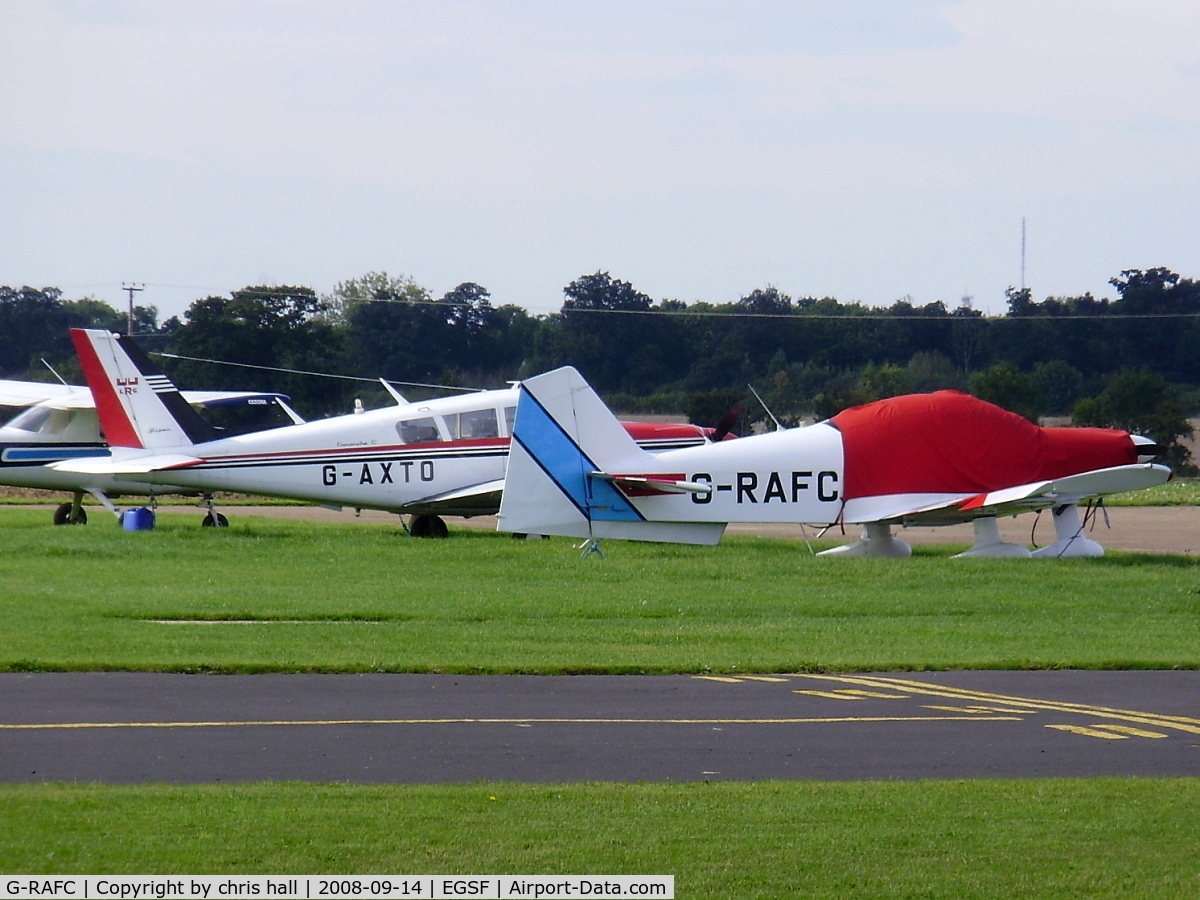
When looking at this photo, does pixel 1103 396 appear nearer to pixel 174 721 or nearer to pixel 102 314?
pixel 174 721

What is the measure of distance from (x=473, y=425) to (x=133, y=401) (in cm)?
542

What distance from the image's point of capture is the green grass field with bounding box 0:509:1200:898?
5.67 metres

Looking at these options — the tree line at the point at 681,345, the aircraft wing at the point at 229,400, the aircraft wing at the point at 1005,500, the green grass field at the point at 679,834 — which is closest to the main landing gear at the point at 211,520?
the aircraft wing at the point at 229,400

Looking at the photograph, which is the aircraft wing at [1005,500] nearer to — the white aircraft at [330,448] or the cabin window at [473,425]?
the white aircraft at [330,448]

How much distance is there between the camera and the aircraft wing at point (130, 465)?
71.6 ft

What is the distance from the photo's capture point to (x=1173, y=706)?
31.6 feet

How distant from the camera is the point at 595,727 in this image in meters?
8.84

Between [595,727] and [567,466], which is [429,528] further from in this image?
[595,727]

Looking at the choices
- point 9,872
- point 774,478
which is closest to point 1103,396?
point 774,478

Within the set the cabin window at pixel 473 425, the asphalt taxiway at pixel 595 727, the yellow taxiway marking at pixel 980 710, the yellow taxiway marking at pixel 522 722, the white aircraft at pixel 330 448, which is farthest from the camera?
the cabin window at pixel 473 425

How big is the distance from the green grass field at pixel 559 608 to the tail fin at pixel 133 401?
→ 90.4 inches

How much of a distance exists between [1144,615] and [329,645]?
794cm

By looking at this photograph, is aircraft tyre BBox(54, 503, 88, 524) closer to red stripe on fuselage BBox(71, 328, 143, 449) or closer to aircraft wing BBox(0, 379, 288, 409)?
aircraft wing BBox(0, 379, 288, 409)

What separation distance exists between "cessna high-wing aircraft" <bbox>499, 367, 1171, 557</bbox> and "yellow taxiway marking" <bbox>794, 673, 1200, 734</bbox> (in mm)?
7504
